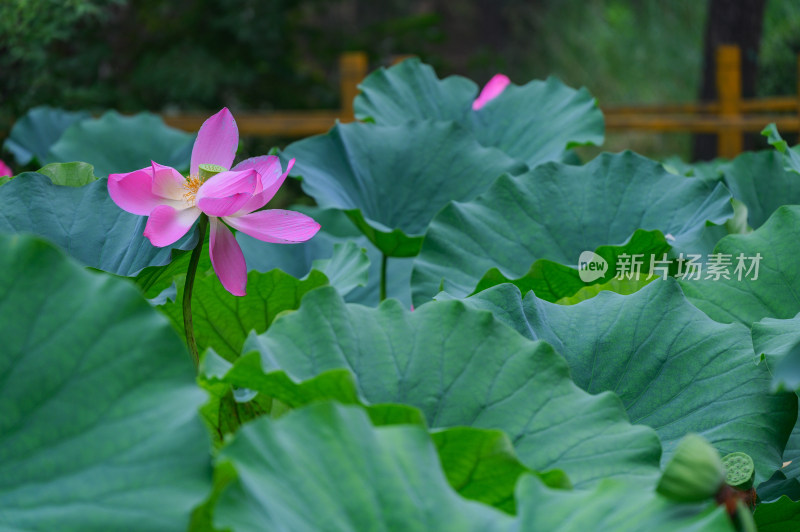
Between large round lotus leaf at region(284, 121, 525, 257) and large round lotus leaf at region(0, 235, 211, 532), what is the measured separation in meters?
0.79

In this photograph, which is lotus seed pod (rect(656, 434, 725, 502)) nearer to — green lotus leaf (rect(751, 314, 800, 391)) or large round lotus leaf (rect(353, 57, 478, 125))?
green lotus leaf (rect(751, 314, 800, 391))

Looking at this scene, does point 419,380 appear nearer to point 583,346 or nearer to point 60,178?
point 583,346

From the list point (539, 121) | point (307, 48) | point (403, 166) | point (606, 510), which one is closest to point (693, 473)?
point (606, 510)

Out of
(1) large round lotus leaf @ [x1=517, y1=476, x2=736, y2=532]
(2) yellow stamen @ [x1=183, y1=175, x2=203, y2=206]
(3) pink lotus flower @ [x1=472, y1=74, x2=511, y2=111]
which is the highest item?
(2) yellow stamen @ [x1=183, y1=175, x2=203, y2=206]

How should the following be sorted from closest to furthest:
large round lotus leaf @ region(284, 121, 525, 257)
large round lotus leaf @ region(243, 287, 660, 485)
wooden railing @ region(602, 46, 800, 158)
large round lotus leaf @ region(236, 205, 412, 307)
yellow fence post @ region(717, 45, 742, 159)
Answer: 1. large round lotus leaf @ region(243, 287, 660, 485)
2. large round lotus leaf @ region(236, 205, 412, 307)
3. large round lotus leaf @ region(284, 121, 525, 257)
4. wooden railing @ region(602, 46, 800, 158)
5. yellow fence post @ region(717, 45, 742, 159)

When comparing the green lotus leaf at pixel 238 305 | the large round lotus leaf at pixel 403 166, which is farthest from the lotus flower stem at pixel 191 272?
the large round lotus leaf at pixel 403 166

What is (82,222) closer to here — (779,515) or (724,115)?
(779,515)

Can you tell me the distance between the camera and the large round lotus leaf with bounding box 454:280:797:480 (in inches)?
26.3

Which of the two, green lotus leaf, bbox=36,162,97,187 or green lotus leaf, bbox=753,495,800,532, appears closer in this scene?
green lotus leaf, bbox=753,495,800,532

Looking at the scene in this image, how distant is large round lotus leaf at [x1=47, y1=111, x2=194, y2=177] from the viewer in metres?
1.66

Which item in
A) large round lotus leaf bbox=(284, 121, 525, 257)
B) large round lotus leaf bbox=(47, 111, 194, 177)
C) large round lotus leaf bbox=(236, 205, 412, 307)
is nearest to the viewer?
large round lotus leaf bbox=(236, 205, 412, 307)

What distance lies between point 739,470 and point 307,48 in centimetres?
591

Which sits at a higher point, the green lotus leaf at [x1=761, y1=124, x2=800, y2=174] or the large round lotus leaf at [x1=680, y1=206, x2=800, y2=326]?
the green lotus leaf at [x1=761, y1=124, x2=800, y2=174]

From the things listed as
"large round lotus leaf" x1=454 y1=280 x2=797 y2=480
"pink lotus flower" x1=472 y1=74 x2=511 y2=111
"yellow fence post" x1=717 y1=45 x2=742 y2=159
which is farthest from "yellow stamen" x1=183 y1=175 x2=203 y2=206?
"yellow fence post" x1=717 y1=45 x2=742 y2=159
